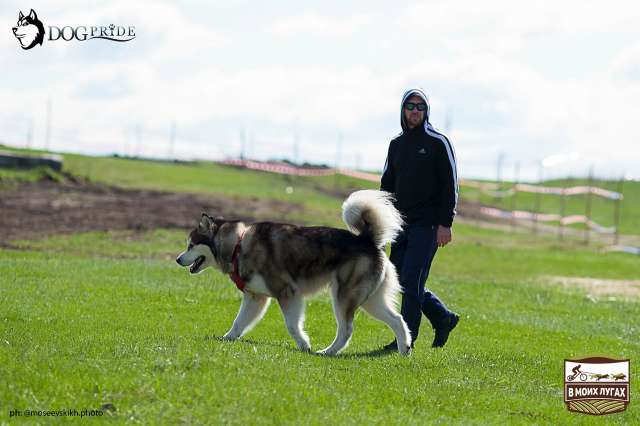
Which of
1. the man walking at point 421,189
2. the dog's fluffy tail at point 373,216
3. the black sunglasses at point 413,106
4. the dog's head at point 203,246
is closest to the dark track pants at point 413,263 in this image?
the man walking at point 421,189

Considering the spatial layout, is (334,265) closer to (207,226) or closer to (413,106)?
(207,226)

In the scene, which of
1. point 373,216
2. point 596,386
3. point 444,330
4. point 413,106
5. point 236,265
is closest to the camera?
point 596,386

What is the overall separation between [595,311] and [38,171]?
92.3 ft

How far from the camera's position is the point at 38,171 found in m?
40.2

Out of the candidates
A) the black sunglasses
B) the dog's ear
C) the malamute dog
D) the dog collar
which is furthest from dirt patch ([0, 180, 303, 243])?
the black sunglasses

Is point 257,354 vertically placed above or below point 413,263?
below

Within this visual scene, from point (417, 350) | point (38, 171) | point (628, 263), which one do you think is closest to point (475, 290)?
point (417, 350)

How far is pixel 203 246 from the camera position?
11.3m

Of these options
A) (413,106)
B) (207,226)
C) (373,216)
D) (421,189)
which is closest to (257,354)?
(373,216)

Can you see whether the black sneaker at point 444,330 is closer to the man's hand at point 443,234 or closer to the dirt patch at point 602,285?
the man's hand at point 443,234

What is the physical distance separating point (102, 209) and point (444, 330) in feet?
78.6

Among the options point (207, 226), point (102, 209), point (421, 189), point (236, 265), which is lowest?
point (102, 209)

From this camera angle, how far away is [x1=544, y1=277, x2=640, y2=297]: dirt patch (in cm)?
2392

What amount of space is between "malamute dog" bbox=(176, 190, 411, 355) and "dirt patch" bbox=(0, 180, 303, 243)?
16.8 meters
